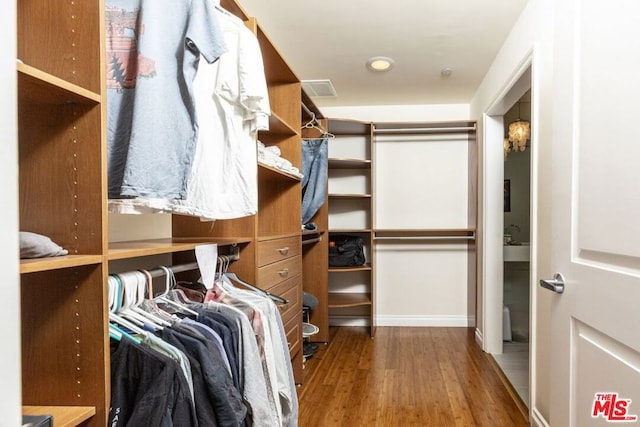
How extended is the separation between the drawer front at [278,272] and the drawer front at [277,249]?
1.1 inches

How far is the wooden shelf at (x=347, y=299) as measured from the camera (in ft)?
12.5

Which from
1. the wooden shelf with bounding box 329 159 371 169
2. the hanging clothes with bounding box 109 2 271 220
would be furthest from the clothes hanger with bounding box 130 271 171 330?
the wooden shelf with bounding box 329 159 371 169

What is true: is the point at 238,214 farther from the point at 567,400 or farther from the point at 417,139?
the point at 417,139

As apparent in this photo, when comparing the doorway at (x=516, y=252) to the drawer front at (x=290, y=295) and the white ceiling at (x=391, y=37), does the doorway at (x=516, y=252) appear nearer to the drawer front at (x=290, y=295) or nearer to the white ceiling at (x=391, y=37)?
the white ceiling at (x=391, y=37)

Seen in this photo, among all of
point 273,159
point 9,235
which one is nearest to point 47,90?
point 9,235

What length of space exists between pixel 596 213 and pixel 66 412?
1.44m

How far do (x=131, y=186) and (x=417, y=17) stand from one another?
206 cm

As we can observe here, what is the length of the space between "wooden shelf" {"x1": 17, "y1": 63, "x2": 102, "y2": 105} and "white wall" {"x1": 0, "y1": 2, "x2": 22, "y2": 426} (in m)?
0.29

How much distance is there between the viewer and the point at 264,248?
Answer: 207 cm

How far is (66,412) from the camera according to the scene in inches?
37.1

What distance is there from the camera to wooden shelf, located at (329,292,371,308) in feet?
12.5

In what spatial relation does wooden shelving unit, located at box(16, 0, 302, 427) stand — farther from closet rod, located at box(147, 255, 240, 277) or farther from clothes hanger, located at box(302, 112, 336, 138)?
clothes hanger, located at box(302, 112, 336, 138)

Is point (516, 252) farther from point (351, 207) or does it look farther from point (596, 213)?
point (596, 213)

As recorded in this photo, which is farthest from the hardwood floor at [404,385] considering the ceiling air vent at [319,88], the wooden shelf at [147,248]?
the ceiling air vent at [319,88]
